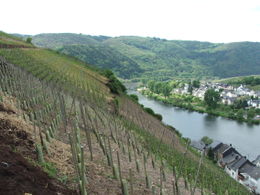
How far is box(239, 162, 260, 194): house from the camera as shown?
31125 millimetres

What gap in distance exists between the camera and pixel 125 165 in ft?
32.3

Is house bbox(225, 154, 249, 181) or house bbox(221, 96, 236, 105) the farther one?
house bbox(221, 96, 236, 105)

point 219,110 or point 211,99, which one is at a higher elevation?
point 211,99

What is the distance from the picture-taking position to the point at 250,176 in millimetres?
32969

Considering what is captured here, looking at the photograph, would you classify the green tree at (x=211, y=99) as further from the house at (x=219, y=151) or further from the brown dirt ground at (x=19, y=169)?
the brown dirt ground at (x=19, y=169)

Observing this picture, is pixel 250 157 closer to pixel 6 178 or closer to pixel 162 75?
pixel 6 178

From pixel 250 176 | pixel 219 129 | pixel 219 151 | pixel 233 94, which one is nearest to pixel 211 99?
pixel 219 129

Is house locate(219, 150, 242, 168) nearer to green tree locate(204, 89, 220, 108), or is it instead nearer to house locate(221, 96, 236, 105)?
green tree locate(204, 89, 220, 108)

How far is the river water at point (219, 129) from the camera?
44.8 meters

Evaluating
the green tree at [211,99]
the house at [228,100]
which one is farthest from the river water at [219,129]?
the house at [228,100]

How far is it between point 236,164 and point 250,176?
3289mm

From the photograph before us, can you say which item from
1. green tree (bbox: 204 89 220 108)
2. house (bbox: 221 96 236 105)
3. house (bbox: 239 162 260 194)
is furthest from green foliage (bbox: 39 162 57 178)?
house (bbox: 221 96 236 105)

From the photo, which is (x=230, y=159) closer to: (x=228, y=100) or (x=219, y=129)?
(x=219, y=129)

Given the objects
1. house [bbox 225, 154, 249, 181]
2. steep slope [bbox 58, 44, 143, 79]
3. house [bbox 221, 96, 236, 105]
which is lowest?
house [bbox 225, 154, 249, 181]
